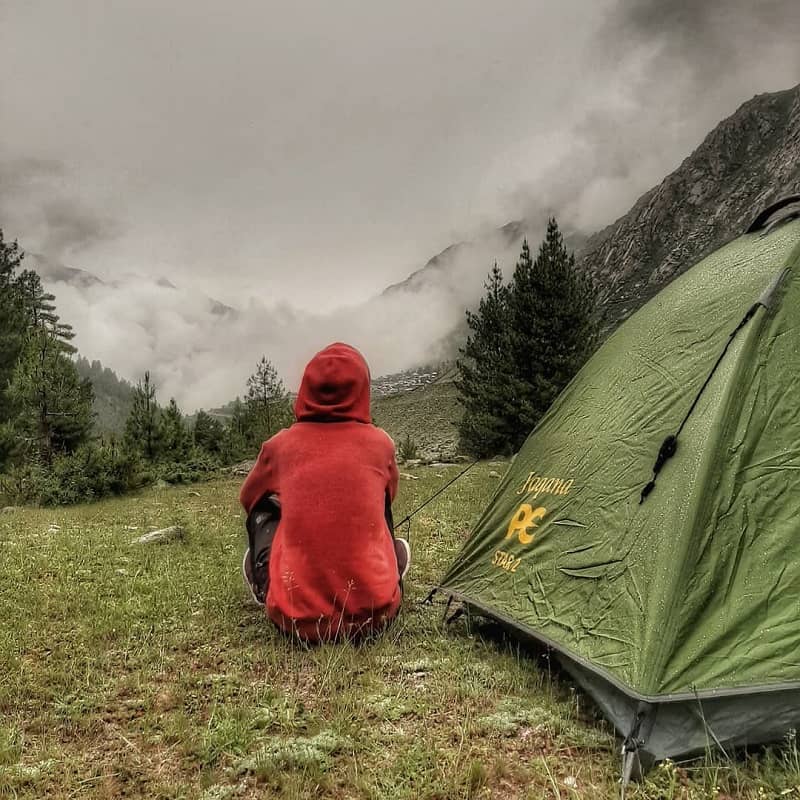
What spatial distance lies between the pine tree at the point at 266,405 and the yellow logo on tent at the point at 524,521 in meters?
27.7

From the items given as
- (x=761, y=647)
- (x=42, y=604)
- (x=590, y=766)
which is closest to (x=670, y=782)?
(x=590, y=766)

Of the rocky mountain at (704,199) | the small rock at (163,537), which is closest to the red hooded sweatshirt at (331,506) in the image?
the small rock at (163,537)

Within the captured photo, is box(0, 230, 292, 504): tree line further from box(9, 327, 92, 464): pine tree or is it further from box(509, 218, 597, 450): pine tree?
box(509, 218, 597, 450): pine tree

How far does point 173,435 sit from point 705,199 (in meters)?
189

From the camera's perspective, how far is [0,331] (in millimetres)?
26891

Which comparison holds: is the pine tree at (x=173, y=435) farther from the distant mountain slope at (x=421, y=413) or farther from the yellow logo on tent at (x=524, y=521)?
the distant mountain slope at (x=421, y=413)

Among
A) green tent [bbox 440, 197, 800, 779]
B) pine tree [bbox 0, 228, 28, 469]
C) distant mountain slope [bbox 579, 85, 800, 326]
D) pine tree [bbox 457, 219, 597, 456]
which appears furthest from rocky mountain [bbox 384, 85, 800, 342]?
green tent [bbox 440, 197, 800, 779]

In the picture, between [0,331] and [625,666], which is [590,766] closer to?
[625,666]

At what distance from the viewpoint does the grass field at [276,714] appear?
112 inches

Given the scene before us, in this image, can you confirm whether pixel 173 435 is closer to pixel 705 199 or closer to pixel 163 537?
pixel 163 537

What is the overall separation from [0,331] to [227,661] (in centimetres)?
2843

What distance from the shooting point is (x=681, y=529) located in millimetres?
3293

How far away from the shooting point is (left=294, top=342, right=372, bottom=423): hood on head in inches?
188

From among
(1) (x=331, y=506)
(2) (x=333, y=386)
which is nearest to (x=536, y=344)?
(2) (x=333, y=386)
